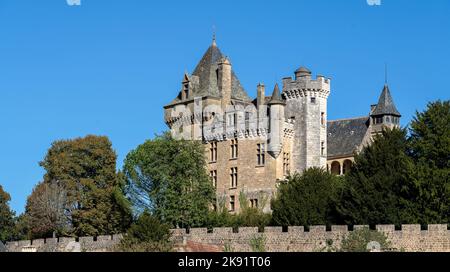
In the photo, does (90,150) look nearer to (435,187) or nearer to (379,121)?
(379,121)

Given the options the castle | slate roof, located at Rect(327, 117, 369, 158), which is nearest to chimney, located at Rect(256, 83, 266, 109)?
the castle

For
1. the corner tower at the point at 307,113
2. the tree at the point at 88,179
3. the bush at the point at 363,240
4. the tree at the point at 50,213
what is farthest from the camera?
the corner tower at the point at 307,113

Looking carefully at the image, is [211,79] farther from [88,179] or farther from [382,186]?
[382,186]

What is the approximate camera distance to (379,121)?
228 ft

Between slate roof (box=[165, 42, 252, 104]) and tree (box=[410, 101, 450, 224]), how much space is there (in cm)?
1850

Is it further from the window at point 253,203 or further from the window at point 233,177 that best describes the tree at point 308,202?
the window at point 233,177

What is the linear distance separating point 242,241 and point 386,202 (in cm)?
656

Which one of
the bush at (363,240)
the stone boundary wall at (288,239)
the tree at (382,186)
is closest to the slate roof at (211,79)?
the stone boundary wall at (288,239)

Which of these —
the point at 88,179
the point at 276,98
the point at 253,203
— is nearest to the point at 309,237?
the point at 253,203

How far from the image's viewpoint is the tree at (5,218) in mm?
71188

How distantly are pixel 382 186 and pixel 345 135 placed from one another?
23539mm

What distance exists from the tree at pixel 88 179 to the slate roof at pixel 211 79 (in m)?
5.97

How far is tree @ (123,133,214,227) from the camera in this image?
57.9 metres

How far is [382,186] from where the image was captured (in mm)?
48281
